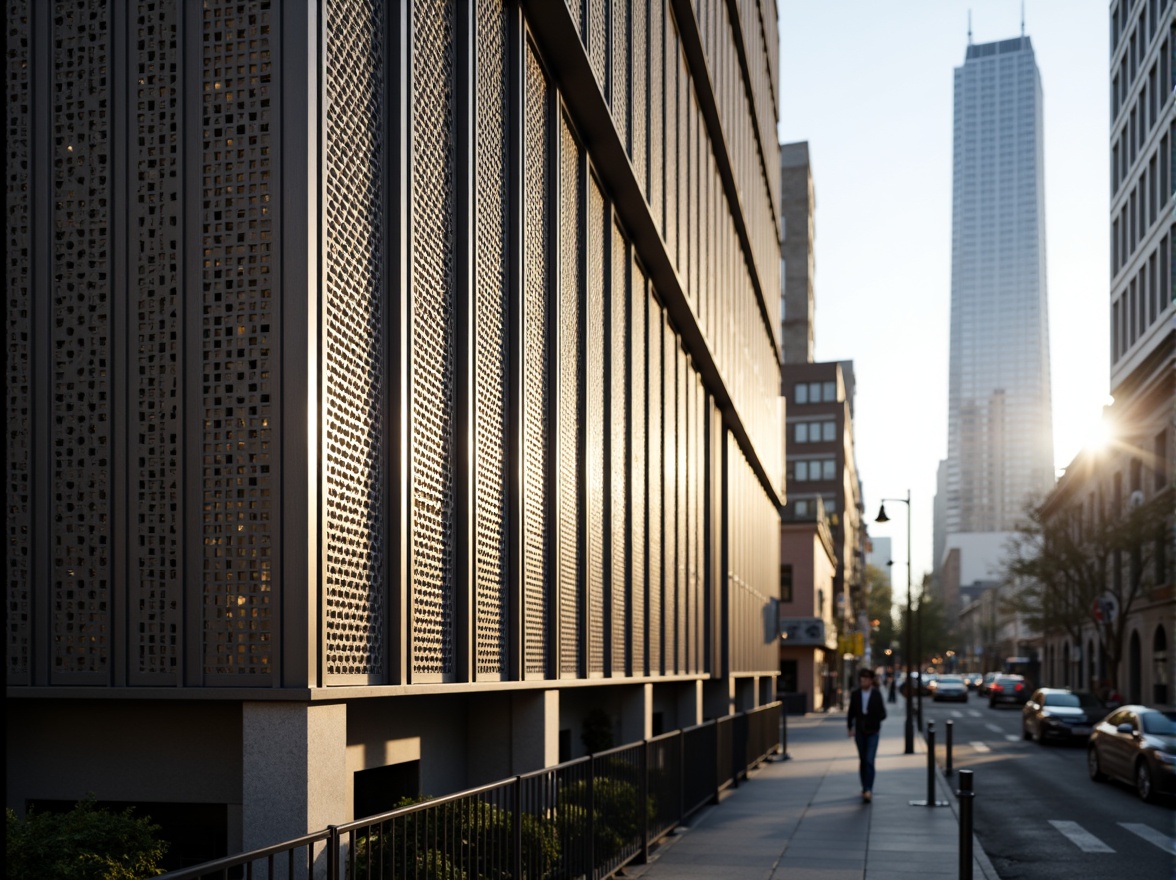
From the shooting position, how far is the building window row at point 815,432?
87.1 metres

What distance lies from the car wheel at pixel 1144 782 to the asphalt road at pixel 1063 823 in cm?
17

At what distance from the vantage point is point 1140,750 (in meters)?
22.0

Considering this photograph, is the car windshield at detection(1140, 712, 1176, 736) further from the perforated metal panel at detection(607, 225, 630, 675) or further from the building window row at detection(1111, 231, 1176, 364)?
the building window row at detection(1111, 231, 1176, 364)

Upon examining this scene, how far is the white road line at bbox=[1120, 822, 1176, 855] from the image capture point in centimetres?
1607

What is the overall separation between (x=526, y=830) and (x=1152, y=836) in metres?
11.3

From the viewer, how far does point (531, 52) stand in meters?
12.5

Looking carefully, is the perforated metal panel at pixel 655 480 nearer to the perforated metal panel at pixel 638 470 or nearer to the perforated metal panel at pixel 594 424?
the perforated metal panel at pixel 638 470

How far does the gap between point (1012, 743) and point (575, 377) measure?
1164 inches

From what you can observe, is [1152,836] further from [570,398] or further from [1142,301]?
[1142,301]

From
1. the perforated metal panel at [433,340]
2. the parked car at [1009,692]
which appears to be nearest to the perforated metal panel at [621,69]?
the perforated metal panel at [433,340]

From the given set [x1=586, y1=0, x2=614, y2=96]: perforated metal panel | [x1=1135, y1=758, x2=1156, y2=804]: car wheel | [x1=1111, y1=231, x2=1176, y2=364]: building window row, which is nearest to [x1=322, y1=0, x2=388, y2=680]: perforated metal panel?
[x1=586, y1=0, x2=614, y2=96]: perforated metal panel

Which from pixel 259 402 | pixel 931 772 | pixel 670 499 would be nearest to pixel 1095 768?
pixel 931 772

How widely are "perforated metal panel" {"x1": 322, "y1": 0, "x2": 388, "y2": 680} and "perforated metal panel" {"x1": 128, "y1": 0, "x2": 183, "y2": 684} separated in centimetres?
80

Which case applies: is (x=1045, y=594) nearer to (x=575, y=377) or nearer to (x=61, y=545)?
(x=575, y=377)
